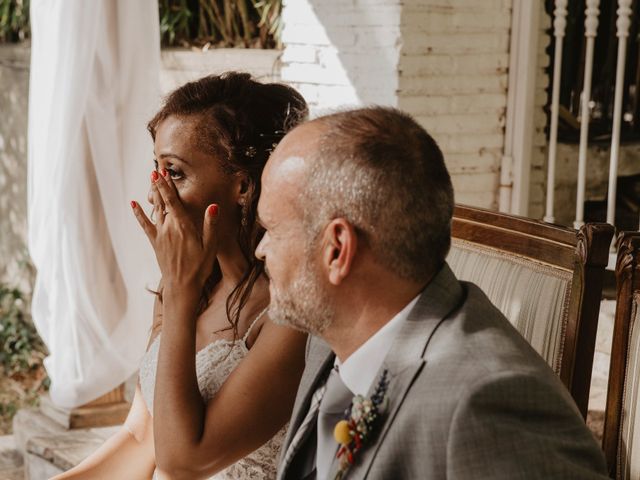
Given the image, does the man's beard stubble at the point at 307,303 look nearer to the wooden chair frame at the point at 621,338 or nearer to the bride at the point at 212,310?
the bride at the point at 212,310

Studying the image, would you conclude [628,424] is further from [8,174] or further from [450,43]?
[8,174]

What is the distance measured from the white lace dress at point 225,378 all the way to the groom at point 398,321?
0.57 metres

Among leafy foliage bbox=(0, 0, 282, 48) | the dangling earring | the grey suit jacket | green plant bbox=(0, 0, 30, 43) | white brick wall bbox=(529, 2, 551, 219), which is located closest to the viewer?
the grey suit jacket

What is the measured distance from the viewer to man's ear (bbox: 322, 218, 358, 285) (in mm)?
1354

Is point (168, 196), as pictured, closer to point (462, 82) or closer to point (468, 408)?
point (468, 408)

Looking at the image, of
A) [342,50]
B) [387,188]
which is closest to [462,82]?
[342,50]

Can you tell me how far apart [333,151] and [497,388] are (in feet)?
1.27

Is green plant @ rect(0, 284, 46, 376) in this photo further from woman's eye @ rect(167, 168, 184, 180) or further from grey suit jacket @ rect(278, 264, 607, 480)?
grey suit jacket @ rect(278, 264, 607, 480)

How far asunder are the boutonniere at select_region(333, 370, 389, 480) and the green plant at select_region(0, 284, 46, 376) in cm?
545

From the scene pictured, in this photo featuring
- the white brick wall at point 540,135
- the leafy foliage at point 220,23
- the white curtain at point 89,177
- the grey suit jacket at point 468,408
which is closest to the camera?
the grey suit jacket at point 468,408

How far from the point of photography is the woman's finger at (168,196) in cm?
199

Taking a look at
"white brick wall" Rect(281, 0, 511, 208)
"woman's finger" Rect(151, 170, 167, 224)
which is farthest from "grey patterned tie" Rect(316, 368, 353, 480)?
"white brick wall" Rect(281, 0, 511, 208)

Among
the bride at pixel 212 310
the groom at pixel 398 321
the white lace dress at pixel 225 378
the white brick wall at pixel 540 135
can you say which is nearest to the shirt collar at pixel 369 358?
the groom at pixel 398 321

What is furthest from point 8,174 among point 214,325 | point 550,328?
point 550,328
